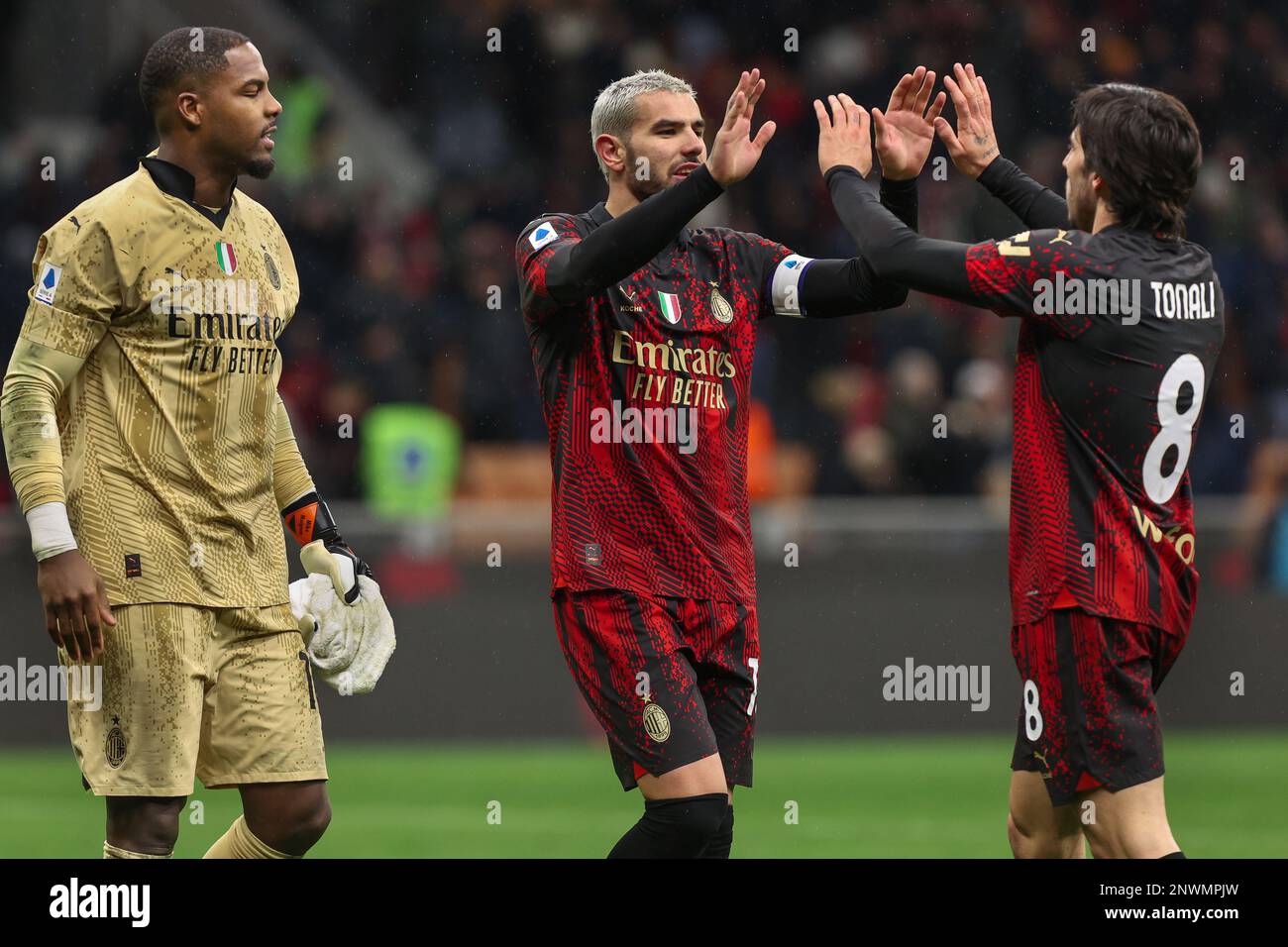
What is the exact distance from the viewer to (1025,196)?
5113mm

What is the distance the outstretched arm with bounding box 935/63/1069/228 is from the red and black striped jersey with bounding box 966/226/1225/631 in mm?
703

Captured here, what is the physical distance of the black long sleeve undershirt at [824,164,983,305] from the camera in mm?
4430

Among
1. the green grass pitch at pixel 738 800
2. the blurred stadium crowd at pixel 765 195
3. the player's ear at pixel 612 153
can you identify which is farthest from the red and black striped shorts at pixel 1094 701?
the blurred stadium crowd at pixel 765 195

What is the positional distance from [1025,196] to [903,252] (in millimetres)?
767

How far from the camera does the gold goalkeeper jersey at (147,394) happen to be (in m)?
4.66

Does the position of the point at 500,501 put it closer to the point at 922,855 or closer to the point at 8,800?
the point at 8,800

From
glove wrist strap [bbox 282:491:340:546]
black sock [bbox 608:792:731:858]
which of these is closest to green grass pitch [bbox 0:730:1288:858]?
glove wrist strap [bbox 282:491:340:546]

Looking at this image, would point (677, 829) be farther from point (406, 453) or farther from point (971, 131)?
point (406, 453)

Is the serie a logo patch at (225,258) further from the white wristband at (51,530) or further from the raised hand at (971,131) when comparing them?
the raised hand at (971,131)

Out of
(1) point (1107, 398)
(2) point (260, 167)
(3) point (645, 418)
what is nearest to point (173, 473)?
(2) point (260, 167)

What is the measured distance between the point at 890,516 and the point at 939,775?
1398 mm

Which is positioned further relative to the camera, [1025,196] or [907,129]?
[1025,196]

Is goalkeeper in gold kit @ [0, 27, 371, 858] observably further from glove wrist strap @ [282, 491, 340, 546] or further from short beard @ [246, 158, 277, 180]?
glove wrist strap @ [282, 491, 340, 546]
